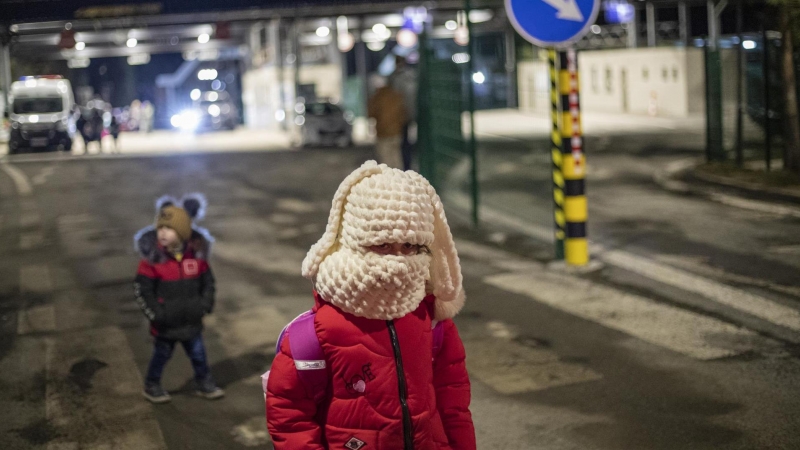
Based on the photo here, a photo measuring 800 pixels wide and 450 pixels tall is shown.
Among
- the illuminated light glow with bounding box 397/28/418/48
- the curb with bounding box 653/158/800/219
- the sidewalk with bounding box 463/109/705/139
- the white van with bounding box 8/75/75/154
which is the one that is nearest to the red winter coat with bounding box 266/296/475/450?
the sidewalk with bounding box 463/109/705/139

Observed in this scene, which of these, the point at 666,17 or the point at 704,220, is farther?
the point at 666,17

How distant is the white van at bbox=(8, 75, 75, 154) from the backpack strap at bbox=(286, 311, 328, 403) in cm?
3482

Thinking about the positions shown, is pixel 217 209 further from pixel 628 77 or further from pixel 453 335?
pixel 628 77

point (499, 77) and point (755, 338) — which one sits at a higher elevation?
point (499, 77)

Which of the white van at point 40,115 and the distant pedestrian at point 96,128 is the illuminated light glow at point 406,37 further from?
the white van at point 40,115

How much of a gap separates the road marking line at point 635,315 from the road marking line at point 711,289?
0.44 metres

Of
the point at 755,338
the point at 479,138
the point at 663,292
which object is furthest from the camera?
the point at 479,138

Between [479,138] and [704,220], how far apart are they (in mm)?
4511

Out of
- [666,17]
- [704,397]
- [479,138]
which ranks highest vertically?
[666,17]

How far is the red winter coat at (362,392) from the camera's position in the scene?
10.2 feet

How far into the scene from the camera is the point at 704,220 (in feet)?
42.6

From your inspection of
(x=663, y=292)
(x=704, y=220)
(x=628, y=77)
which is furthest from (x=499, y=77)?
(x=628, y=77)

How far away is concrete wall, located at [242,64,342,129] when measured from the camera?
49781 millimetres

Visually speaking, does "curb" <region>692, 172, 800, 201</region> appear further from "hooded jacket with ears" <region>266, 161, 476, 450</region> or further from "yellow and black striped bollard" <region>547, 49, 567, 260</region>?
"hooded jacket with ears" <region>266, 161, 476, 450</region>
